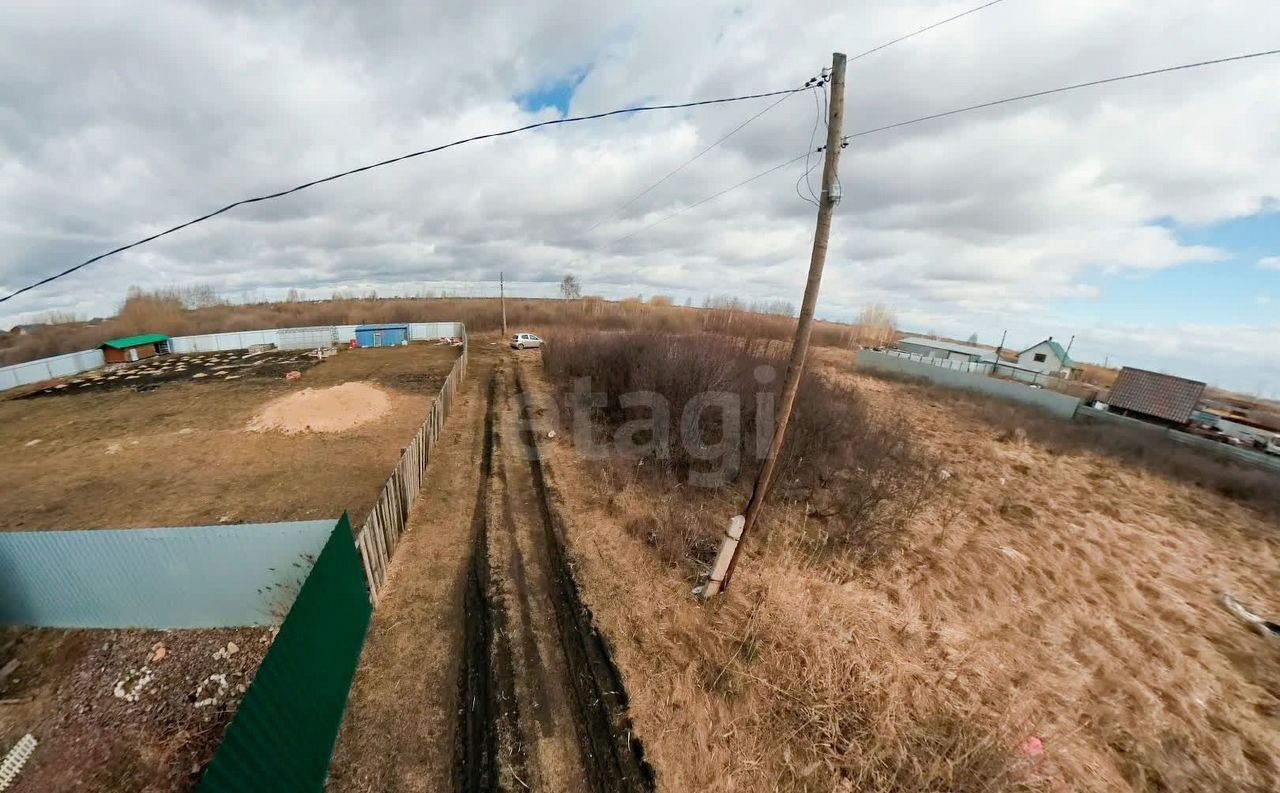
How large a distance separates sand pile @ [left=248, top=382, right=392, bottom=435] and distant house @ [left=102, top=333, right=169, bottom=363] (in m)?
23.8

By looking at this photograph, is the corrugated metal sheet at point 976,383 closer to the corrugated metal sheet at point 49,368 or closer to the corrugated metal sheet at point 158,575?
the corrugated metal sheet at point 158,575

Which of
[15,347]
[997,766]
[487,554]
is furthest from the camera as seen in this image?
[15,347]

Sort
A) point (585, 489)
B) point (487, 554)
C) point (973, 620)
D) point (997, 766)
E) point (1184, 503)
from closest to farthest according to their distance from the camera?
point (997, 766) → point (973, 620) → point (487, 554) → point (585, 489) → point (1184, 503)

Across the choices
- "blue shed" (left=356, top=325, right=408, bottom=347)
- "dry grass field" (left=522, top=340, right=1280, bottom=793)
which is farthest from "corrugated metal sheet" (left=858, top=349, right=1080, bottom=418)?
"blue shed" (left=356, top=325, right=408, bottom=347)

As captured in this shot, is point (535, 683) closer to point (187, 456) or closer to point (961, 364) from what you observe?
point (187, 456)

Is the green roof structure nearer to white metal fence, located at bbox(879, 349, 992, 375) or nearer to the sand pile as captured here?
the sand pile

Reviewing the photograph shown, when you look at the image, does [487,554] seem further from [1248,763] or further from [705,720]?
[1248,763]

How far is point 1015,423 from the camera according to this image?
1908cm

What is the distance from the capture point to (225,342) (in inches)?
1345

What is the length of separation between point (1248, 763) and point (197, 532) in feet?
47.6

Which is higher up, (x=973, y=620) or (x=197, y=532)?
(x=197, y=532)

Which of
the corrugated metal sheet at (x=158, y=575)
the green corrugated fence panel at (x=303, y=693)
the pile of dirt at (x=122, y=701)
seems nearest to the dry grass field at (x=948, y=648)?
the green corrugated fence panel at (x=303, y=693)

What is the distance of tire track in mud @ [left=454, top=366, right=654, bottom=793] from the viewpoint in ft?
15.1


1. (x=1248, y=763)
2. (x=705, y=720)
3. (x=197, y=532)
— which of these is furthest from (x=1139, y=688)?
(x=197, y=532)
